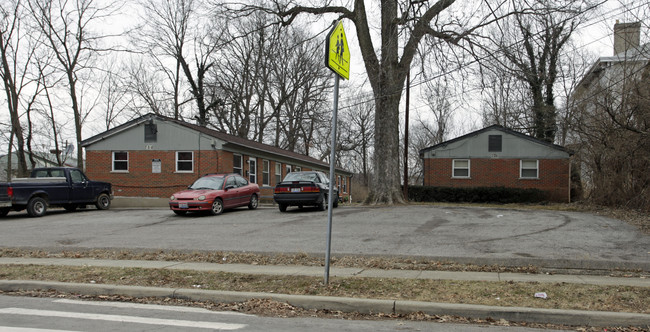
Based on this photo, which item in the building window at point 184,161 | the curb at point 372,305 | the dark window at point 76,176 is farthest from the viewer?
the building window at point 184,161

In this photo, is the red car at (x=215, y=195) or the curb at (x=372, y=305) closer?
the curb at (x=372, y=305)

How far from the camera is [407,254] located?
943 cm

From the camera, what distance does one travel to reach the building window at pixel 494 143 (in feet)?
99.0

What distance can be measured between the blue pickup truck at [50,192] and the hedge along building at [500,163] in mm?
19373

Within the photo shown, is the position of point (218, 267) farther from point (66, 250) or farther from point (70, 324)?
point (66, 250)

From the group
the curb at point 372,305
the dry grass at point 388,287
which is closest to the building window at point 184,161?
the dry grass at point 388,287

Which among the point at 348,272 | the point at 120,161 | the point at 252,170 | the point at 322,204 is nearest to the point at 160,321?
the point at 348,272

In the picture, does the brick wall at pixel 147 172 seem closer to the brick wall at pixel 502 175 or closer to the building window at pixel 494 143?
the brick wall at pixel 502 175

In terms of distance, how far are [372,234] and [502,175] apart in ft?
68.3

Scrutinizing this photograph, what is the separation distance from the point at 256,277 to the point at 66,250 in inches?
230

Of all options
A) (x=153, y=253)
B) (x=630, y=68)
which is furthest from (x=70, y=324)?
(x=630, y=68)

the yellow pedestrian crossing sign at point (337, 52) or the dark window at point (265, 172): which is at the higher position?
the yellow pedestrian crossing sign at point (337, 52)

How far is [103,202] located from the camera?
853 inches

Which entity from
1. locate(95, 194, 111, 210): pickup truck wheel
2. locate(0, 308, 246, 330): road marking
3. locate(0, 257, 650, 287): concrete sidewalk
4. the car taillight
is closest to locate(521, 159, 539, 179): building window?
the car taillight
